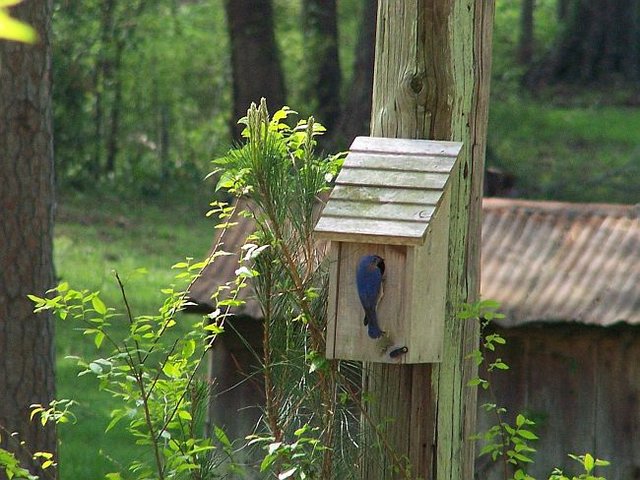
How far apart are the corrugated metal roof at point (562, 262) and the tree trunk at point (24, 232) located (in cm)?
279

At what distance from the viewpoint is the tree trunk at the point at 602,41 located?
2731 centimetres

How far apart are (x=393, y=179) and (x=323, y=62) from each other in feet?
55.5

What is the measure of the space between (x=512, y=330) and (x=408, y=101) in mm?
4214

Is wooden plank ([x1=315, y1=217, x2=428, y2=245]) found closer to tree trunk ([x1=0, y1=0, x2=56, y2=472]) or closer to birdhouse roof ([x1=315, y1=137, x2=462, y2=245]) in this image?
birdhouse roof ([x1=315, y1=137, x2=462, y2=245])

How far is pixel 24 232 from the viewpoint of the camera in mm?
6863

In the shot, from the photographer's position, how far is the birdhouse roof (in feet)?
12.0

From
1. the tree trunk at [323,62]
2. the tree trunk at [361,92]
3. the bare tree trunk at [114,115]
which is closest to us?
the tree trunk at [361,92]

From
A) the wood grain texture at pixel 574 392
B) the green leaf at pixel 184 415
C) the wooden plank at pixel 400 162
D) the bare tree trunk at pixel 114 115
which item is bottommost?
the wood grain texture at pixel 574 392

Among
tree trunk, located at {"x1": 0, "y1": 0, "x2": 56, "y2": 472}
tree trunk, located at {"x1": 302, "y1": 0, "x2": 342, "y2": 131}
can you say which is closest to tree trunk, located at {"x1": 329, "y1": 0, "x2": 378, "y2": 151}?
tree trunk, located at {"x1": 302, "y1": 0, "x2": 342, "y2": 131}

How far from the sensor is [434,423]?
3904 millimetres

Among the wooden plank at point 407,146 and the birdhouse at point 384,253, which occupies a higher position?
the wooden plank at point 407,146

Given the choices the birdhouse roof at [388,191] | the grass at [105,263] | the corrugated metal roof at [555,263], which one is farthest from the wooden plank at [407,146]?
the grass at [105,263]

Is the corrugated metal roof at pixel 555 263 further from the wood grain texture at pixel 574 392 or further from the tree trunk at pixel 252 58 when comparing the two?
the tree trunk at pixel 252 58

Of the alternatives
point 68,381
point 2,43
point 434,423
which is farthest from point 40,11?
point 68,381
